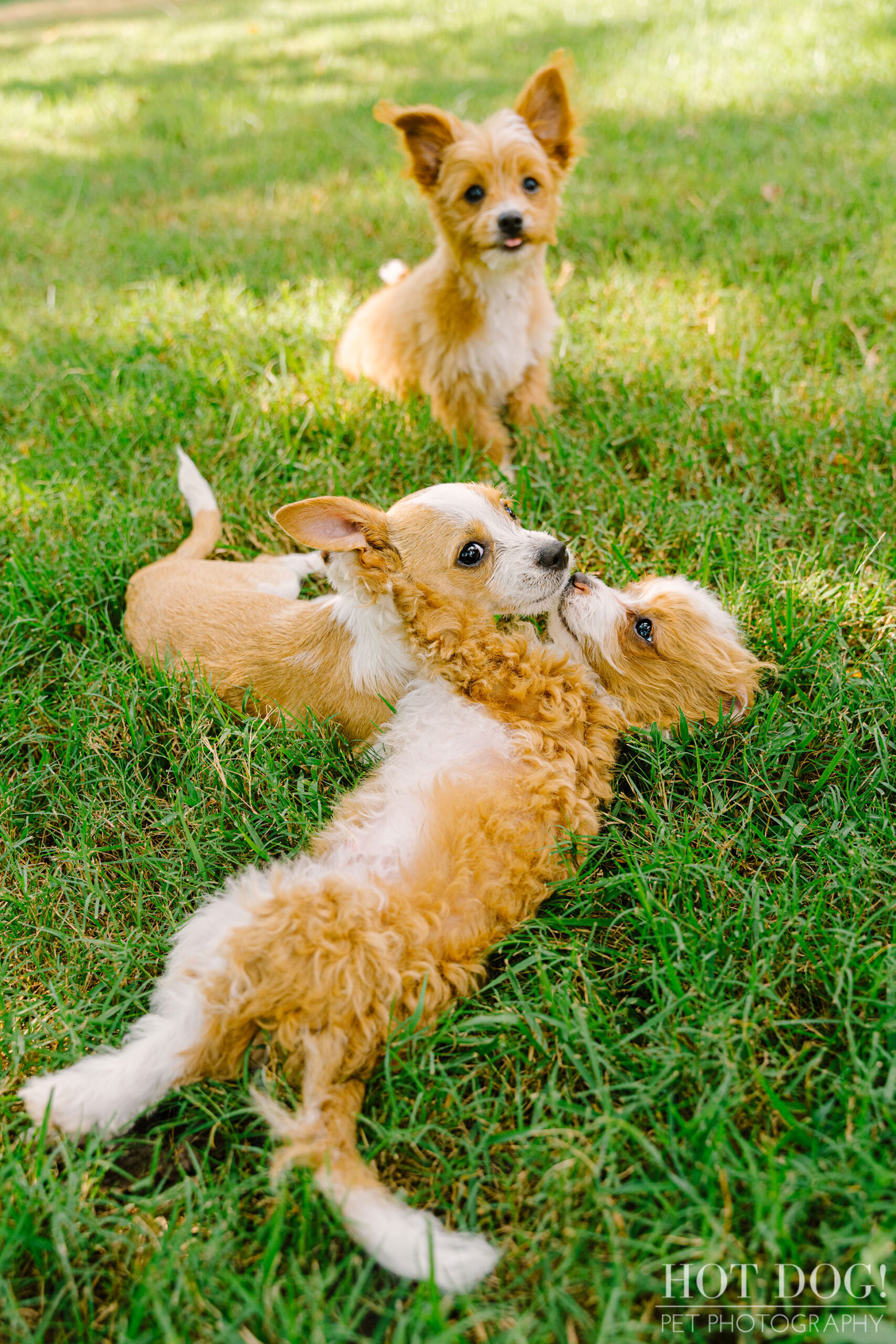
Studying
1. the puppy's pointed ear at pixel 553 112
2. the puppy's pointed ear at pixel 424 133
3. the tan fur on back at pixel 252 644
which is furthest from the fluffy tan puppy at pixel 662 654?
the puppy's pointed ear at pixel 553 112

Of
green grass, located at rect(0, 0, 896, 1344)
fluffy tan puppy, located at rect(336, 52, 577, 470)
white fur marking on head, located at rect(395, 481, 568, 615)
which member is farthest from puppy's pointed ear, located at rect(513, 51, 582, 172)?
white fur marking on head, located at rect(395, 481, 568, 615)

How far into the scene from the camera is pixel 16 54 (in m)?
12.0

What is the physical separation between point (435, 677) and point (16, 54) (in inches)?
565

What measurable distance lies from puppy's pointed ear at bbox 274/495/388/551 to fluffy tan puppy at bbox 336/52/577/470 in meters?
1.26

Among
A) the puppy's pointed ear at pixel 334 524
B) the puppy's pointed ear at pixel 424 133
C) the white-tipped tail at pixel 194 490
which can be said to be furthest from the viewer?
the puppy's pointed ear at pixel 424 133

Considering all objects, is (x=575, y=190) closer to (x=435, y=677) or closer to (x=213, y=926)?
(x=435, y=677)

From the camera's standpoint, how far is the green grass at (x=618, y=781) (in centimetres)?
166

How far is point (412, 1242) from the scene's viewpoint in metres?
1.59

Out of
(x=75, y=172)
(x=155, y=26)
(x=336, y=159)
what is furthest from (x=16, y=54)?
(x=336, y=159)

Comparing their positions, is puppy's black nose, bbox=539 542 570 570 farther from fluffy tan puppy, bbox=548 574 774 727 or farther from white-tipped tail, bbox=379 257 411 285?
white-tipped tail, bbox=379 257 411 285

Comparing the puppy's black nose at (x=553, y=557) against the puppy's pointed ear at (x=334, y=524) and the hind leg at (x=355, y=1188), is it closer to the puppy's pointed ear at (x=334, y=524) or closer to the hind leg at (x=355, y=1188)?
the puppy's pointed ear at (x=334, y=524)

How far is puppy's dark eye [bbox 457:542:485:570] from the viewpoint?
2.77 metres

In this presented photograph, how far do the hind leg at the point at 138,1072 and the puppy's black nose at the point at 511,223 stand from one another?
3178 millimetres

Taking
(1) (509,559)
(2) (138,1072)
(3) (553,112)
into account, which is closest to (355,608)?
(1) (509,559)
